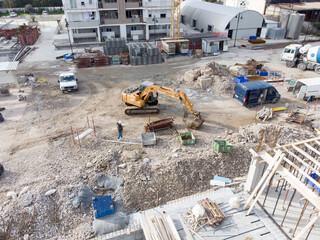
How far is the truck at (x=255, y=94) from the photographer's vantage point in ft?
68.6

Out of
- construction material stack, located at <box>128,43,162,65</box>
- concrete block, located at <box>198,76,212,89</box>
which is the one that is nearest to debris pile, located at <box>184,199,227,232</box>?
concrete block, located at <box>198,76,212,89</box>

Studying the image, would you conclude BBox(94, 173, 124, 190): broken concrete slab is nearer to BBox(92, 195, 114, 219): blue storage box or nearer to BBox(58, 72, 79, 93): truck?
BBox(92, 195, 114, 219): blue storage box

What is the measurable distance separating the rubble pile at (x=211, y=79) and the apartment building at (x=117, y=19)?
18202mm

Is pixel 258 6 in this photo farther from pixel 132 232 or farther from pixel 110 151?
pixel 132 232

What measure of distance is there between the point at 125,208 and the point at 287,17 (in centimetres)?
4709

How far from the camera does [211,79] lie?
24.8 metres

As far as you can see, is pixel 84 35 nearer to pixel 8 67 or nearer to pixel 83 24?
pixel 83 24

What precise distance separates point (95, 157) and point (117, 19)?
33.2 m

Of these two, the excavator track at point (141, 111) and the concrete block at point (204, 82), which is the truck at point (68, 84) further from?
the concrete block at point (204, 82)

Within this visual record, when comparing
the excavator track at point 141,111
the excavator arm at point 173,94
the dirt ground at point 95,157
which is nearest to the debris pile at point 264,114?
the dirt ground at point 95,157

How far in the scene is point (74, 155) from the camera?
1534 cm

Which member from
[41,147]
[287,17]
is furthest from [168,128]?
[287,17]

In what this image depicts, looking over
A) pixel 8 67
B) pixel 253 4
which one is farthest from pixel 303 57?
pixel 253 4

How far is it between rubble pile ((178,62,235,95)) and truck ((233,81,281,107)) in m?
2.23
